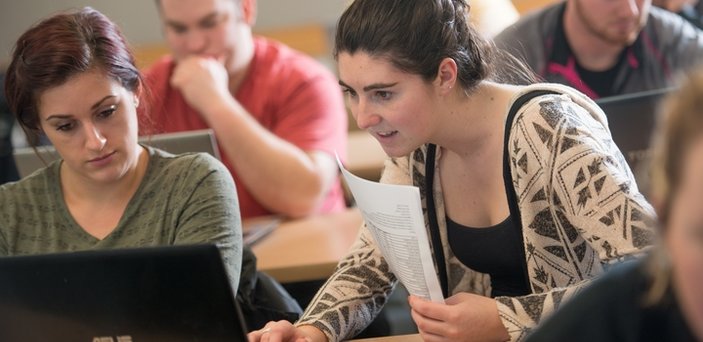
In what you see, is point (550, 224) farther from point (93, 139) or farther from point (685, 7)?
point (685, 7)

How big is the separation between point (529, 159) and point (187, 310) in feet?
1.84

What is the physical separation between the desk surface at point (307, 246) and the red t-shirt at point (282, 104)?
241 millimetres

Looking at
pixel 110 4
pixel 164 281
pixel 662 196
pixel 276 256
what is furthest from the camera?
pixel 110 4

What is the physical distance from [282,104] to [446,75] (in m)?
1.26

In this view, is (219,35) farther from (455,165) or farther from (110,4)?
(110,4)

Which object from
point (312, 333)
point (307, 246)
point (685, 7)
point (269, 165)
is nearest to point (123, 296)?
point (312, 333)

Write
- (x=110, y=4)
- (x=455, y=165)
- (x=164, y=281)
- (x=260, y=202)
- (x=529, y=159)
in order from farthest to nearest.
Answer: (x=110, y=4) → (x=260, y=202) → (x=455, y=165) → (x=529, y=159) → (x=164, y=281)

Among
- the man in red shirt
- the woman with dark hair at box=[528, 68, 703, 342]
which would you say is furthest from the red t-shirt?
the woman with dark hair at box=[528, 68, 703, 342]

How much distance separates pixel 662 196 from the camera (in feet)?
2.88

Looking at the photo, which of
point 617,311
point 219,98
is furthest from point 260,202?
point 617,311

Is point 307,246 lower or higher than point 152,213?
lower

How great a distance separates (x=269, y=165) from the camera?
2664 mm

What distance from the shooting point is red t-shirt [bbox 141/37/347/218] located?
→ 278 cm

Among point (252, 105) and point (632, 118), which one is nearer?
point (632, 118)
